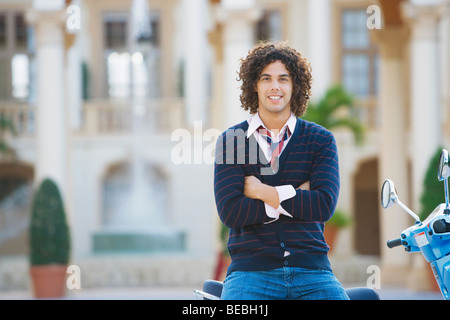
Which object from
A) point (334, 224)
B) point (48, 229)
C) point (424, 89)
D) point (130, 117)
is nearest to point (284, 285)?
point (48, 229)

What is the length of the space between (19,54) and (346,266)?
11.5 metres

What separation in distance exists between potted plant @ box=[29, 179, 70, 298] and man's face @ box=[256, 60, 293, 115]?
8.76m

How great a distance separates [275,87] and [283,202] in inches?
14.4

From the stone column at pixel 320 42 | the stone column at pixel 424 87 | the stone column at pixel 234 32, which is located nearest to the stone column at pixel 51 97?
the stone column at pixel 234 32

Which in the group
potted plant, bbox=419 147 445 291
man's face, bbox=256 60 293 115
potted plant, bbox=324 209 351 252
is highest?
man's face, bbox=256 60 293 115

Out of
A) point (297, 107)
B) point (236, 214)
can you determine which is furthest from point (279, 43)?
point (236, 214)

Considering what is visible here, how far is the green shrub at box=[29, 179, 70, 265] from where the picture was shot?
Result: 35.7ft

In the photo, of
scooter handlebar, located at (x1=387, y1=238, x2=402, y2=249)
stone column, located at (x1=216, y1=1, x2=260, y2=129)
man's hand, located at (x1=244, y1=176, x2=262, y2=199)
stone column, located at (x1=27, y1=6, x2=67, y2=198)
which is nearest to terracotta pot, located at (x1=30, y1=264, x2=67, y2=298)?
stone column, located at (x1=27, y1=6, x2=67, y2=198)

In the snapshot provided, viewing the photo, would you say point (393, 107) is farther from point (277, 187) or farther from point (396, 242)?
point (277, 187)

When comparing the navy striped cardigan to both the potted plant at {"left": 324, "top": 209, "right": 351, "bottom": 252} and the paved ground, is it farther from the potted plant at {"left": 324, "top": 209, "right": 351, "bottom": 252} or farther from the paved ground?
the potted plant at {"left": 324, "top": 209, "right": 351, "bottom": 252}

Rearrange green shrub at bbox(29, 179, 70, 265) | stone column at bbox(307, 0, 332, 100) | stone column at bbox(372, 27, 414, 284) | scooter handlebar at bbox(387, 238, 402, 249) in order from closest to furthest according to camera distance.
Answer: scooter handlebar at bbox(387, 238, 402, 249), green shrub at bbox(29, 179, 70, 265), stone column at bbox(372, 27, 414, 284), stone column at bbox(307, 0, 332, 100)
